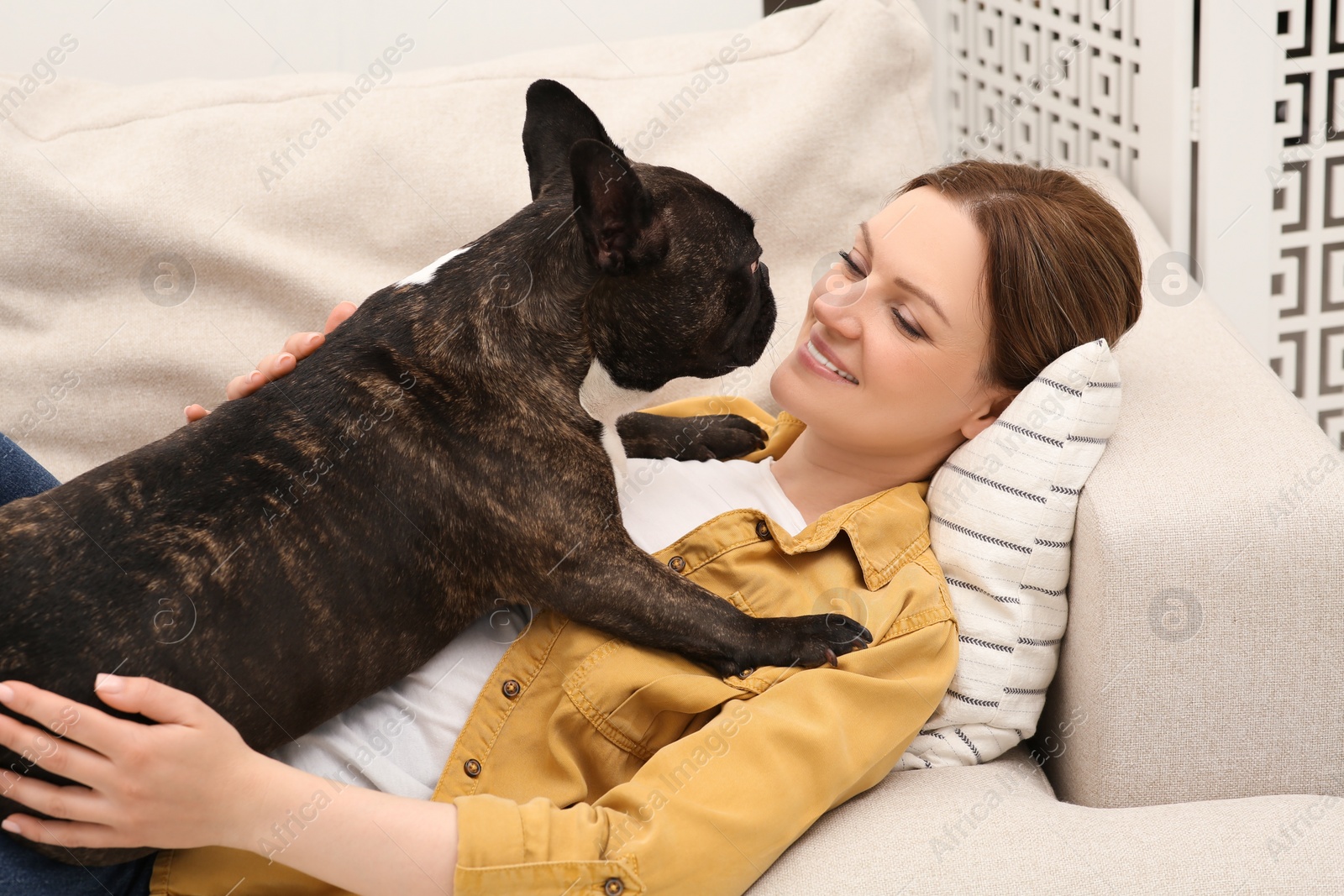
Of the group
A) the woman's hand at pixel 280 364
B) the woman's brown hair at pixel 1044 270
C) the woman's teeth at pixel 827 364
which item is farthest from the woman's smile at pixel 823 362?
the woman's hand at pixel 280 364

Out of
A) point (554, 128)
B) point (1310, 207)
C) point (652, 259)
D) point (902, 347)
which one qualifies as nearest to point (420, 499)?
point (652, 259)

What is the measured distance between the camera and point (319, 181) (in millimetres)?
2117

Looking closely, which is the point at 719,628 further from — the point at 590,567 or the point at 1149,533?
the point at 1149,533

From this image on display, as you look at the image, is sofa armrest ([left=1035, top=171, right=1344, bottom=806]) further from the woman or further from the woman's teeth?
the woman's teeth

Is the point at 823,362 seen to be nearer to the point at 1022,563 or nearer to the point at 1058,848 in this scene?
the point at 1022,563

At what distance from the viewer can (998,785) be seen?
4.83 ft

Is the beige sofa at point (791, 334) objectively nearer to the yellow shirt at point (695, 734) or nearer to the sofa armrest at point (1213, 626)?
the sofa armrest at point (1213, 626)

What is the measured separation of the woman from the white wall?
1.44 m

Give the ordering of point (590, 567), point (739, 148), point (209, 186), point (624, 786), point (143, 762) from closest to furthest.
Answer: point (143, 762) < point (624, 786) < point (590, 567) < point (209, 186) < point (739, 148)

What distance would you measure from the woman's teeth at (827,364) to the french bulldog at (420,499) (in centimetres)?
16

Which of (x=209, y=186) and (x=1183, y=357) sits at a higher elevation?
(x=209, y=186)

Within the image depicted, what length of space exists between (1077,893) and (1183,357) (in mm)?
946

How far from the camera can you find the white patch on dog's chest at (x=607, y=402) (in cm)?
150

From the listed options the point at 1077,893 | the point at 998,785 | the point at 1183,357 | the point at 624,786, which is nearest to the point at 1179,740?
the point at 998,785
